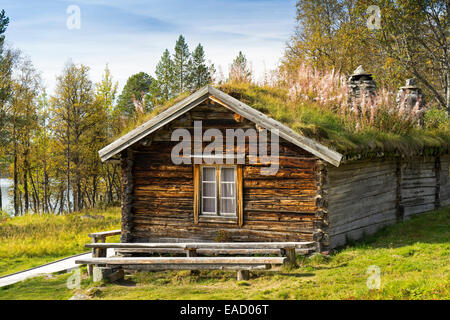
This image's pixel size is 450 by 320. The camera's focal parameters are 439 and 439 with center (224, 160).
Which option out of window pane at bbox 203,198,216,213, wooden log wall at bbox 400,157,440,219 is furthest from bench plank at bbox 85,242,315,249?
wooden log wall at bbox 400,157,440,219

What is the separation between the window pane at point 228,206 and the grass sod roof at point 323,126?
99.0 inches

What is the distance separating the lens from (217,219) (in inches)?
460

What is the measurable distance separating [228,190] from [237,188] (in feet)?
1.01

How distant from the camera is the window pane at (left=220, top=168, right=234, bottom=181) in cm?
1164

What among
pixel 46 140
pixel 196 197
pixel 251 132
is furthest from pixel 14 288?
pixel 46 140

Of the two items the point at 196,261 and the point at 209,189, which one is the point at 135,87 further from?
the point at 196,261

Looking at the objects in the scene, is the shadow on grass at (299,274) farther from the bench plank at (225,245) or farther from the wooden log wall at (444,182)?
the wooden log wall at (444,182)

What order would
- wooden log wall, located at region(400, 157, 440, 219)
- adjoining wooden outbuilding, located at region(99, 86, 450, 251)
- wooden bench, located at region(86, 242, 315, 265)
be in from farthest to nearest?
A: wooden log wall, located at region(400, 157, 440, 219) → adjoining wooden outbuilding, located at region(99, 86, 450, 251) → wooden bench, located at region(86, 242, 315, 265)

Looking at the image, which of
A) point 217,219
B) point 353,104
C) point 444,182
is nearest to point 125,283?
point 217,219

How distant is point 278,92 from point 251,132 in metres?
3.09

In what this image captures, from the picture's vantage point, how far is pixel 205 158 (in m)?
11.6

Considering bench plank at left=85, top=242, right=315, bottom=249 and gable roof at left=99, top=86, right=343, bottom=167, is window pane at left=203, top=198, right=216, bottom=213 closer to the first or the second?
bench plank at left=85, top=242, right=315, bottom=249
